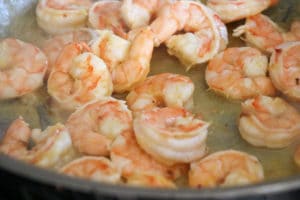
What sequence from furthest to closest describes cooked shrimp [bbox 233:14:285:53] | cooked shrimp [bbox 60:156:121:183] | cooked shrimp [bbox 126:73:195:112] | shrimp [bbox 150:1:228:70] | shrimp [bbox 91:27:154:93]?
1. cooked shrimp [bbox 233:14:285:53]
2. shrimp [bbox 150:1:228:70]
3. shrimp [bbox 91:27:154:93]
4. cooked shrimp [bbox 126:73:195:112]
5. cooked shrimp [bbox 60:156:121:183]

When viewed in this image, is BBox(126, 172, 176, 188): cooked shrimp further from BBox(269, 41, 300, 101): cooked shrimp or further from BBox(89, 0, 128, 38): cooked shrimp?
BBox(89, 0, 128, 38): cooked shrimp

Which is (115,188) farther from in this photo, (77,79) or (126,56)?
(126,56)

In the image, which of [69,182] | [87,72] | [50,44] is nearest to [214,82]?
[87,72]

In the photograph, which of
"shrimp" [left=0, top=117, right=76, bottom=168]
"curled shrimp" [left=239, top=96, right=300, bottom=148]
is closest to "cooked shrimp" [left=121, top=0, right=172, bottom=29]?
"curled shrimp" [left=239, top=96, right=300, bottom=148]

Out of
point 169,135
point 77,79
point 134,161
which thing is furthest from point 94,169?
point 77,79

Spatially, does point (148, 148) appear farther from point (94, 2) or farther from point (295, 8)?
point (295, 8)

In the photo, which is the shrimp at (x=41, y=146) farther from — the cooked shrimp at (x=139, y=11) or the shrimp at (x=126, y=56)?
the cooked shrimp at (x=139, y=11)
